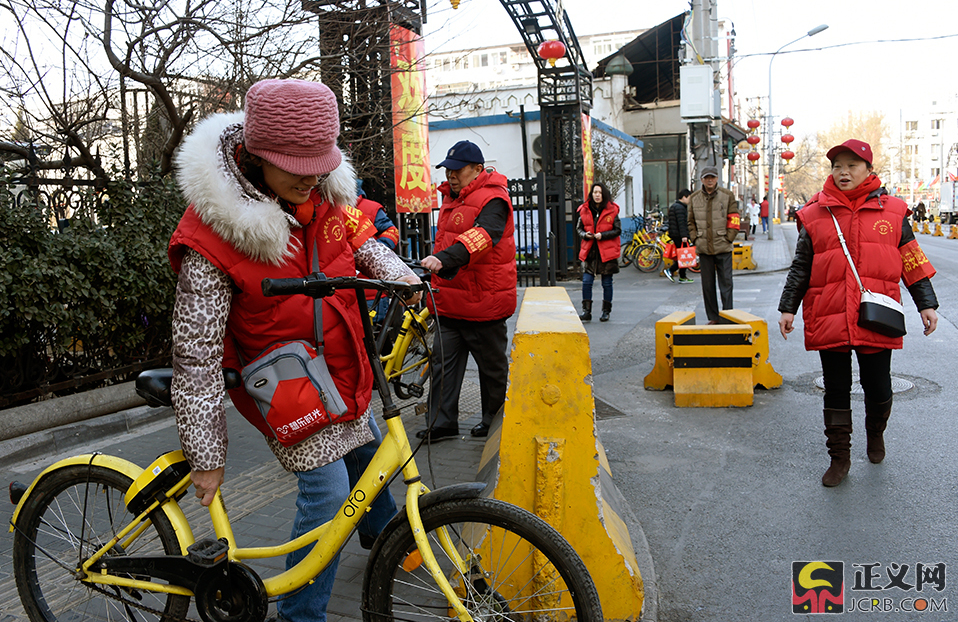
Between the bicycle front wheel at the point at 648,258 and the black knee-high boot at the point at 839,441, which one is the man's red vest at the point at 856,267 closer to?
the black knee-high boot at the point at 839,441

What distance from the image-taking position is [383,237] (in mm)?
6785

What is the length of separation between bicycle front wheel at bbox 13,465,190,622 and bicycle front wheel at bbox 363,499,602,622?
0.79 meters

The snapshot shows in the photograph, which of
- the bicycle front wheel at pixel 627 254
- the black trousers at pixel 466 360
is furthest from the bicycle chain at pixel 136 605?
the bicycle front wheel at pixel 627 254

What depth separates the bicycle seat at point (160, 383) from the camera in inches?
96.2

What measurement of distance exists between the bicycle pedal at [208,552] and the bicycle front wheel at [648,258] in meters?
16.7

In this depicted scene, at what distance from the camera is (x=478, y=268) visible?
17.2ft

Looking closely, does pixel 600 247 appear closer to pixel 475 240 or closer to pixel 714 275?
pixel 714 275

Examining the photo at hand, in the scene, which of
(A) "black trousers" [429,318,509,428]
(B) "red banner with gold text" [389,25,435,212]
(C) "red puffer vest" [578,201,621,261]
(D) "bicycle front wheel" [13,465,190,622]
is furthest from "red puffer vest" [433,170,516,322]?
(C) "red puffer vest" [578,201,621,261]

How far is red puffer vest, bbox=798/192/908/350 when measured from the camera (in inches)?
171

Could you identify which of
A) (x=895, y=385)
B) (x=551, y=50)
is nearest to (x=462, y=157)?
(x=895, y=385)

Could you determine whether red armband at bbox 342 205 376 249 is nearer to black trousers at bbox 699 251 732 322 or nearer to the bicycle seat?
the bicycle seat

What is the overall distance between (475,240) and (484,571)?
2800mm

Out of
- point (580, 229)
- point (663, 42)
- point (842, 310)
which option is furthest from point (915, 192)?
point (842, 310)

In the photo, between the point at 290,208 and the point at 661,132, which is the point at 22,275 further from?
the point at 661,132
